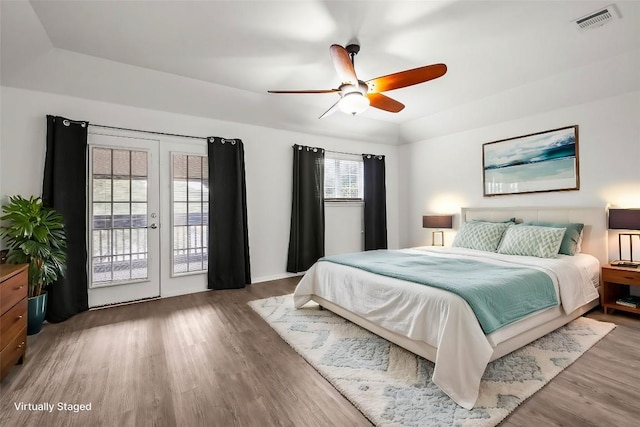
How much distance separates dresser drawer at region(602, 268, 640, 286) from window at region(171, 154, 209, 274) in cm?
484

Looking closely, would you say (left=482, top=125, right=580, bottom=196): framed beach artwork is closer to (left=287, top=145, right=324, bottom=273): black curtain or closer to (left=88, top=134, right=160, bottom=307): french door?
(left=287, top=145, right=324, bottom=273): black curtain

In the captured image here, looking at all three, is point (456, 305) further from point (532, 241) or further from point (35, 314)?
point (35, 314)

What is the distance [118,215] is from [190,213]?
2.74 ft

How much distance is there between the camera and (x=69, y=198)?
3.21 m

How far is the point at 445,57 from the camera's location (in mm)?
3084

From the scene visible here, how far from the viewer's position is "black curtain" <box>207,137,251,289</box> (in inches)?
164

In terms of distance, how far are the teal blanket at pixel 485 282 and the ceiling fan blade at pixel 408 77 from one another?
5.45 ft

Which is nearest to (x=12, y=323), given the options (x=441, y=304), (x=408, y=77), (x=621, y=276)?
(x=441, y=304)

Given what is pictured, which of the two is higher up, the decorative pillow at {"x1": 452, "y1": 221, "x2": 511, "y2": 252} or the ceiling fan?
the ceiling fan

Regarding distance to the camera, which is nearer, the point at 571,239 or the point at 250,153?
the point at 571,239

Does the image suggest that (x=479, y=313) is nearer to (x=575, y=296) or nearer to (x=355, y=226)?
(x=575, y=296)

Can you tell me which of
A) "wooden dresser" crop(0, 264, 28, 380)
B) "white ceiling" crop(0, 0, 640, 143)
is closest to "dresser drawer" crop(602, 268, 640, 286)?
"white ceiling" crop(0, 0, 640, 143)

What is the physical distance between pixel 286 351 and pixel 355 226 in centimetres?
355

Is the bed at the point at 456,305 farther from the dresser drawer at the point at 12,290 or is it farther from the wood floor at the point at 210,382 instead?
the dresser drawer at the point at 12,290
